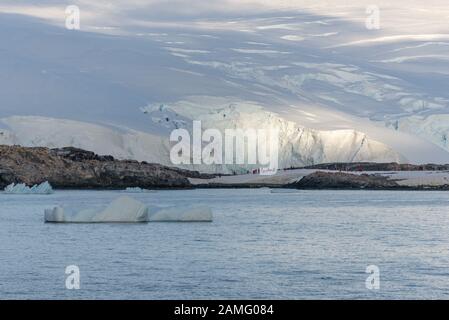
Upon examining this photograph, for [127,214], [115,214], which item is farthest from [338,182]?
[115,214]

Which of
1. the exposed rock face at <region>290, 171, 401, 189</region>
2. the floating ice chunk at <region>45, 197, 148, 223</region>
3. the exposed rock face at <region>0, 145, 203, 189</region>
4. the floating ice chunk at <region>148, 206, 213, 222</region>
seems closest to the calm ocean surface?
the floating ice chunk at <region>45, 197, 148, 223</region>

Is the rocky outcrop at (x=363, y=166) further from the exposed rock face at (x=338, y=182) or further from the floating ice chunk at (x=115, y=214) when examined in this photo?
the floating ice chunk at (x=115, y=214)

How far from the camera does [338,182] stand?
131m

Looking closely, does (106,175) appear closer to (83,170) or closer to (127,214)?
(83,170)

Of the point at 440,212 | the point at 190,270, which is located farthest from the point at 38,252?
the point at 440,212

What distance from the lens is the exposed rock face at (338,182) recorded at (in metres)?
130

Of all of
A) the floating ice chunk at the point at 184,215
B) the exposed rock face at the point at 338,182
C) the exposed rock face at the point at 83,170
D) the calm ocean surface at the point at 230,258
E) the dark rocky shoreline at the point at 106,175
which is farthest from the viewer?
the exposed rock face at the point at 338,182

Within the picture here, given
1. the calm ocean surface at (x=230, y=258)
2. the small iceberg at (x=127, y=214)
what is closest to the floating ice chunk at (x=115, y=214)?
the small iceberg at (x=127, y=214)

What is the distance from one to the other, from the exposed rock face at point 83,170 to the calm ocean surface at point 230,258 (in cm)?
6215

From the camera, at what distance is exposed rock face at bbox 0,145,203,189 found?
118 metres

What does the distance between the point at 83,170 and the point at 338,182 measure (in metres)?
27.5

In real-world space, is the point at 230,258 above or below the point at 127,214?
below
